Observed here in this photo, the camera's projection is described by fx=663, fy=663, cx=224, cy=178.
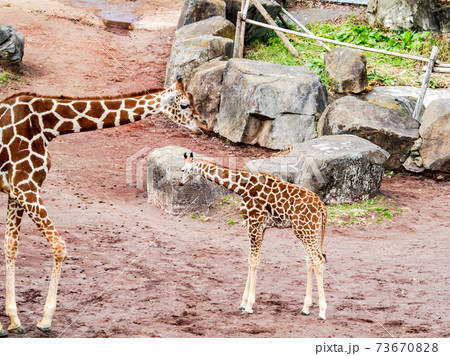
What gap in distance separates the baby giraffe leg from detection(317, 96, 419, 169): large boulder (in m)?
8.67


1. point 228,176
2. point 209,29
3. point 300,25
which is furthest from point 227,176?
point 300,25

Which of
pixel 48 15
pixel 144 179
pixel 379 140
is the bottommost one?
pixel 144 179

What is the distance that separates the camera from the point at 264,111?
15617 mm

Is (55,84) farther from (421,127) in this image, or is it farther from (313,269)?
(313,269)

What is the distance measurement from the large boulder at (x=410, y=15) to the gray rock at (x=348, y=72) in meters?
4.65

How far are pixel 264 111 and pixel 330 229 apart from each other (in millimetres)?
4825

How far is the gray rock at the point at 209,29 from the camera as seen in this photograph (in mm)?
18547

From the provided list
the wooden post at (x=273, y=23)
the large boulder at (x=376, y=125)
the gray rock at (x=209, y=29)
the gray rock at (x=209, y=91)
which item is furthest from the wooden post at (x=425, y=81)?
the gray rock at (x=209, y=29)

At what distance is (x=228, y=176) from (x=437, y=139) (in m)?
7.79

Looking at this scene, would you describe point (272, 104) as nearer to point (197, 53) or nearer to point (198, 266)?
point (197, 53)

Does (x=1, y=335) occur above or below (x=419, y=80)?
below

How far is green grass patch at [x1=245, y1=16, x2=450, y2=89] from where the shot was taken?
17.8m

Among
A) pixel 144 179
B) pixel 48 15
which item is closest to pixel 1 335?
pixel 144 179

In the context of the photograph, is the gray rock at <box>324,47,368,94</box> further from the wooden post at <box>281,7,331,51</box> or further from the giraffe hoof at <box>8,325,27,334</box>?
the giraffe hoof at <box>8,325,27,334</box>
